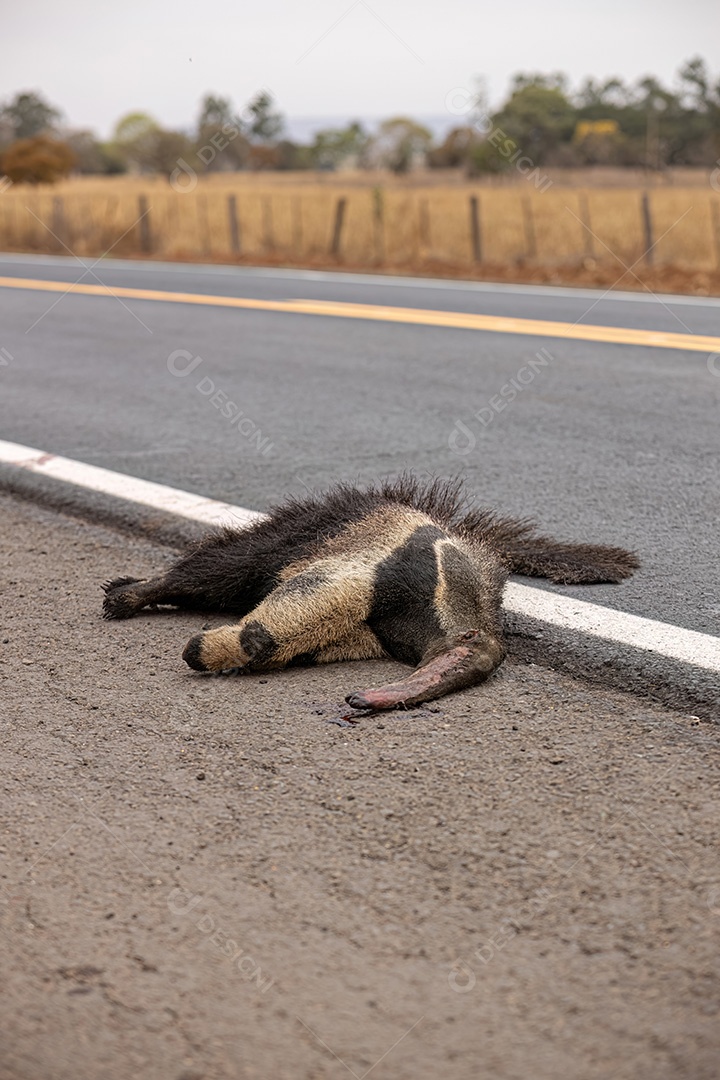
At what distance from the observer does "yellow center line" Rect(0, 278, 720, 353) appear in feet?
32.1

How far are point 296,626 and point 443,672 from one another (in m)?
0.42

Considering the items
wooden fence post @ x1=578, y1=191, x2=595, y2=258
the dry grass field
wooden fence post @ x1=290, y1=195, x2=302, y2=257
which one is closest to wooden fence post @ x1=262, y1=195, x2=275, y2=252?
the dry grass field

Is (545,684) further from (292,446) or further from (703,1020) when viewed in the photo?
(292,446)

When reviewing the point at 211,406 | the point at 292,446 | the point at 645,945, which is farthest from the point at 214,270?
the point at 645,945

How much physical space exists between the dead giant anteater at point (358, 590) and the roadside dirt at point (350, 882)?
75 millimetres

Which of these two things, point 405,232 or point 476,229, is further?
point 405,232

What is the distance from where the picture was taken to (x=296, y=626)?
3232 mm

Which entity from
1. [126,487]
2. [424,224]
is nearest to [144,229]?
[424,224]

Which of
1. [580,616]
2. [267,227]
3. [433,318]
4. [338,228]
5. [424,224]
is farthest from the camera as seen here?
[267,227]

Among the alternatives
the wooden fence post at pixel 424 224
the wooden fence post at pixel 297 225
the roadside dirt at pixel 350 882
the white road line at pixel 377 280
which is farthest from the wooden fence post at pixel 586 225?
the roadside dirt at pixel 350 882

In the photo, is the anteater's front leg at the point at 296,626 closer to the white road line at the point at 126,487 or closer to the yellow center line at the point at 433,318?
the white road line at the point at 126,487

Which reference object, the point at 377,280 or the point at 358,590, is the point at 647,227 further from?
the point at 358,590

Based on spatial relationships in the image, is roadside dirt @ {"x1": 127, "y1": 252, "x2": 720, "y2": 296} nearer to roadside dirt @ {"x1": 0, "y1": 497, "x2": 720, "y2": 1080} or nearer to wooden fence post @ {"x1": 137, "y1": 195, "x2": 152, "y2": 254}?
wooden fence post @ {"x1": 137, "y1": 195, "x2": 152, "y2": 254}

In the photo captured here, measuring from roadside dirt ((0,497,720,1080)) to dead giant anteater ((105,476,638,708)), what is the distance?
0.25 ft
